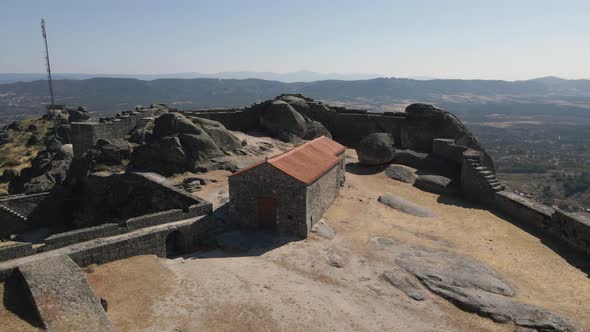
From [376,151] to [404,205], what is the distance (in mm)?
6703

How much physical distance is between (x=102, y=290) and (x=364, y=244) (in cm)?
1007

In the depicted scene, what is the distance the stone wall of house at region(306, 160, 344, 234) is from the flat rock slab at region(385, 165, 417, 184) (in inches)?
216

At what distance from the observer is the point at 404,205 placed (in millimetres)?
22562

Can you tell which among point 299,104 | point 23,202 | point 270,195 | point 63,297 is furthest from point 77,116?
point 63,297

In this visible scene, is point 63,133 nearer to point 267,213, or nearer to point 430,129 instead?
point 267,213

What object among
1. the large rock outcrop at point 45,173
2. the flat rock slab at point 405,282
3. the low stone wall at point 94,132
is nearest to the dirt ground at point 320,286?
the flat rock slab at point 405,282

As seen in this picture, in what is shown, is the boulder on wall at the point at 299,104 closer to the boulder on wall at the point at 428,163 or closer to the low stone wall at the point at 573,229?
the boulder on wall at the point at 428,163

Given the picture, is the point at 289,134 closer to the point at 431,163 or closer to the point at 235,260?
the point at 431,163

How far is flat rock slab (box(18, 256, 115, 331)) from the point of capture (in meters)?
9.84

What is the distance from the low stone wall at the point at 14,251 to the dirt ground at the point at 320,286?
2308mm

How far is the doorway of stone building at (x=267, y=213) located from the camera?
1767 cm

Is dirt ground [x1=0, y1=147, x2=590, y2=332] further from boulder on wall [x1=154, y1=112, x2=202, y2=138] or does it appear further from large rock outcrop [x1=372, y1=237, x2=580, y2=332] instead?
boulder on wall [x1=154, y1=112, x2=202, y2=138]

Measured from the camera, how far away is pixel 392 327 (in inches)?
457

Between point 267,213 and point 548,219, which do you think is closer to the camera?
point 267,213
